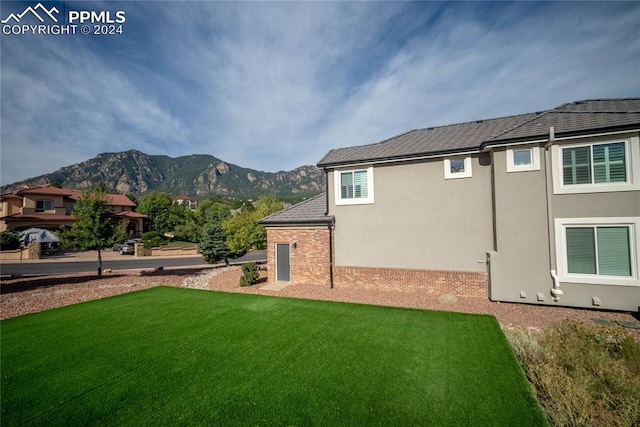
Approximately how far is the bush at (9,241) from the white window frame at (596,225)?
4863 cm

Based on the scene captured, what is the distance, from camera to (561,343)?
21.0 feet

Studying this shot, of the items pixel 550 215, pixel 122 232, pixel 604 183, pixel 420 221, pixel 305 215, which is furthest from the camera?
pixel 122 232

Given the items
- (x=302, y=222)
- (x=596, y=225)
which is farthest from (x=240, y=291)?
(x=596, y=225)

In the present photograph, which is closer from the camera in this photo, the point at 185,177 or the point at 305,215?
the point at 305,215

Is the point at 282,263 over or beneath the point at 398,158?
beneath

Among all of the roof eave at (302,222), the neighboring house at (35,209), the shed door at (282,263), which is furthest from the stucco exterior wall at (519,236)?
the neighboring house at (35,209)

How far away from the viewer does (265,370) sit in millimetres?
5906

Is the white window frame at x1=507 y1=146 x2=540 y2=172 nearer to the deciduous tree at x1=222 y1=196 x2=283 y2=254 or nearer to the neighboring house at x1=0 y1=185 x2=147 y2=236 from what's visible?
the deciduous tree at x1=222 y1=196 x2=283 y2=254

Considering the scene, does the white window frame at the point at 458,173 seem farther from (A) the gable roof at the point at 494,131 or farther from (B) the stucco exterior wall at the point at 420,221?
(A) the gable roof at the point at 494,131

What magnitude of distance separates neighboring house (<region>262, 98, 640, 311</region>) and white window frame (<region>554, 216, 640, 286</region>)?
1.4 inches

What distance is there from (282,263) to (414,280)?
6.87 meters

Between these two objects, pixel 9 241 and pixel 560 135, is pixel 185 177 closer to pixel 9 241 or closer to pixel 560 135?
pixel 9 241

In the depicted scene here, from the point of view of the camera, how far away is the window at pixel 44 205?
41031 mm

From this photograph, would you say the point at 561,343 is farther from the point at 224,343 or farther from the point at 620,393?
the point at 224,343
